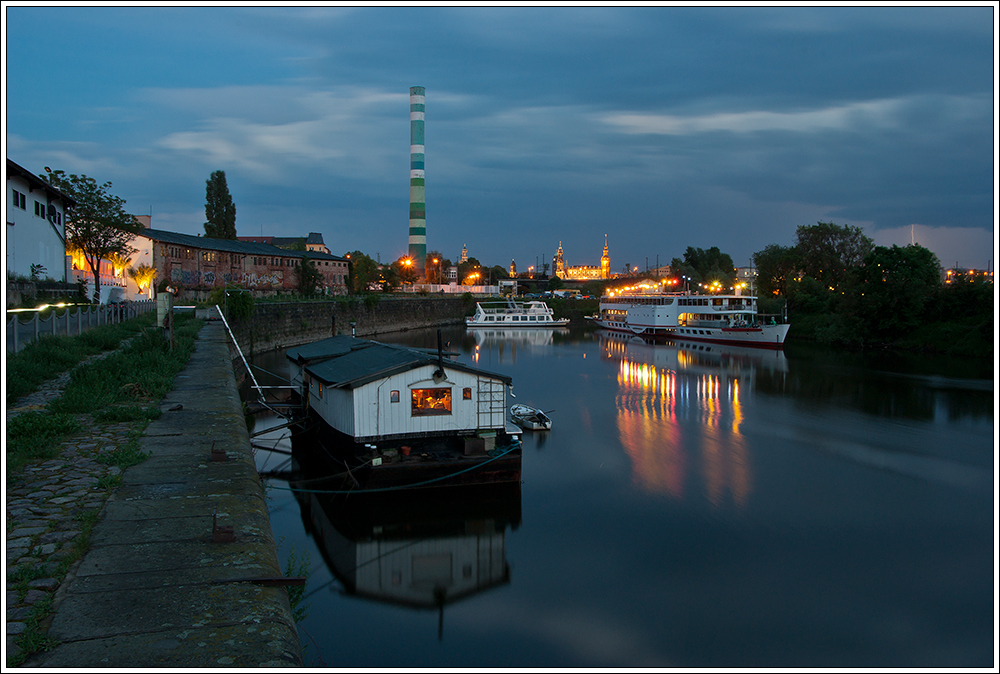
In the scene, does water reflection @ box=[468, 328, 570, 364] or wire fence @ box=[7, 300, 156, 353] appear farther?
water reflection @ box=[468, 328, 570, 364]

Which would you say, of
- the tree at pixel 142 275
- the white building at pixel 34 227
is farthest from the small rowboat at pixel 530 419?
the tree at pixel 142 275

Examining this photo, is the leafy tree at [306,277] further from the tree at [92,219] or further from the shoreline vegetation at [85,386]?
the shoreline vegetation at [85,386]

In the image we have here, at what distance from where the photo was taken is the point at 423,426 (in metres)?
17.5

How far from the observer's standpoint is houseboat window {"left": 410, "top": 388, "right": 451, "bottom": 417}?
689 inches

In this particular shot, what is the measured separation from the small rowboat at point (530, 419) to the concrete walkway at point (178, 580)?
15.8m

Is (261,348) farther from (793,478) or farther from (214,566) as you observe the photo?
(214,566)

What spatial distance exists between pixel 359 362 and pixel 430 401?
141 inches

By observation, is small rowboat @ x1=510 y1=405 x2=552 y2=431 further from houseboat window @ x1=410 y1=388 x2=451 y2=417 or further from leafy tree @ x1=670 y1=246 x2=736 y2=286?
leafy tree @ x1=670 y1=246 x2=736 y2=286

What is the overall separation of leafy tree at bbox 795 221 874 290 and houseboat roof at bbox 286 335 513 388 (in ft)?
261

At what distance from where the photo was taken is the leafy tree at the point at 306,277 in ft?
254

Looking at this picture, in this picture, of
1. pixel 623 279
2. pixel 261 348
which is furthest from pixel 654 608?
pixel 623 279

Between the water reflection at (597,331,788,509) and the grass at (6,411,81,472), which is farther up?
the grass at (6,411,81,472)

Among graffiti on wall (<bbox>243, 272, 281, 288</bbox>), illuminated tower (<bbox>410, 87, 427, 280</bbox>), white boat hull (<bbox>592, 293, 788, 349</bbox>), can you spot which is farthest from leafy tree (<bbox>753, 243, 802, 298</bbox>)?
graffiti on wall (<bbox>243, 272, 281, 288</bbox>)

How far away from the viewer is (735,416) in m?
31.3
